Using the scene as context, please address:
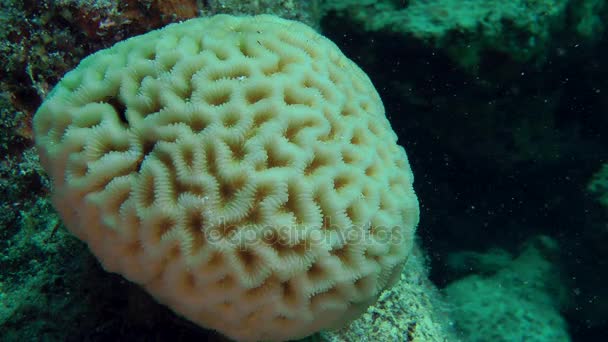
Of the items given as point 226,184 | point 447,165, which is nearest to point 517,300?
point 447,165

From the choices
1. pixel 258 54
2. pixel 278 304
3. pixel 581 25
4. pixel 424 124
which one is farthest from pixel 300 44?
pixel 581 25

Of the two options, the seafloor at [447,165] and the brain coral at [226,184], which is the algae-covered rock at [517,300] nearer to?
the seafloor at [447,165]

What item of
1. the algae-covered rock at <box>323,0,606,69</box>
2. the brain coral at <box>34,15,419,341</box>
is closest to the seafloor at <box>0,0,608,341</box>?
the algae-covered rock at <box>323,0,606,69</box>

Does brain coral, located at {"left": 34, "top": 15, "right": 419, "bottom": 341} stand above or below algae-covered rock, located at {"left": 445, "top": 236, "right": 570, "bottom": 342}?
above

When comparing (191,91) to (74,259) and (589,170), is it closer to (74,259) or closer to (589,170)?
(74,259)

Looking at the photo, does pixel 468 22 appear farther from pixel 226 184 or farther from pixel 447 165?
pixel 226 184

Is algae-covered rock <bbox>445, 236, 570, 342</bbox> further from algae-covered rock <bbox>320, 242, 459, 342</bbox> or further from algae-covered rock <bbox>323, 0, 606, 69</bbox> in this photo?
algae-covered rock <bbox>323, 0, 606, 69</bbox>

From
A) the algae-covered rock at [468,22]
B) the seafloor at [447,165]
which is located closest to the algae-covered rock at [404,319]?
the seafloor at [447,165]
